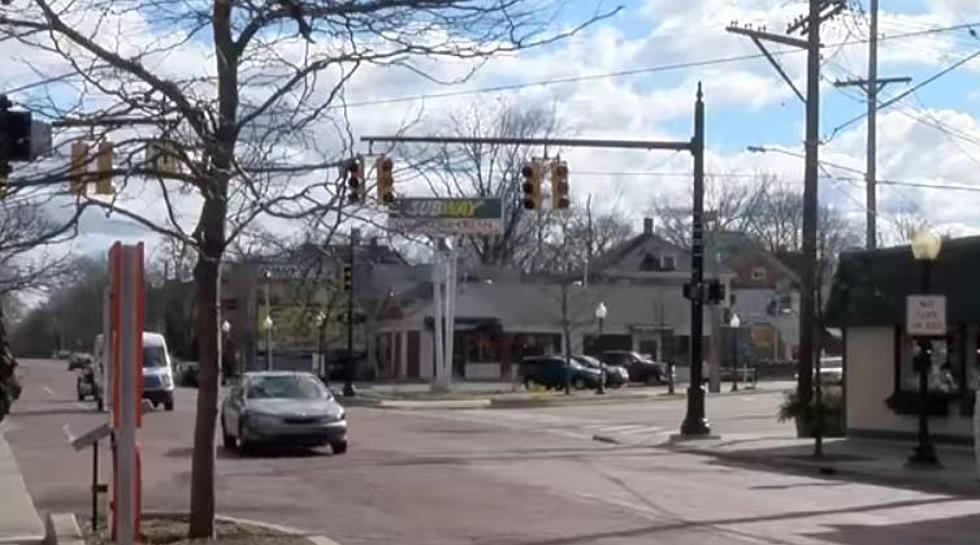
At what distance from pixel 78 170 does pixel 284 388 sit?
2014 centimetres

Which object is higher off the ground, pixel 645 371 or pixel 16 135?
pixel 16 135

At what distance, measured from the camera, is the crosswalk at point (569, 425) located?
37450mm

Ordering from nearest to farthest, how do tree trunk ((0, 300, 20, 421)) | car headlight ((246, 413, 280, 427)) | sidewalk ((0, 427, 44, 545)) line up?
sidewalk ((0, 427, 44, 545)), tree trunk ((0, 300, 20, 421)), car headlight ((246, 413, 280, 427))

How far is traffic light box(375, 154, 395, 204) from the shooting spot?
1441 centimetres

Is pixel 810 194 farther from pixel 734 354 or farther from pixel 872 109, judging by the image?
pixel 734 354

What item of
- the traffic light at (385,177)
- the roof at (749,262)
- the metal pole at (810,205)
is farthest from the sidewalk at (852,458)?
the roof at (749,262)

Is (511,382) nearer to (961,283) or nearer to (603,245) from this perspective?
(603,245)

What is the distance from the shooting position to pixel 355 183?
529 inches

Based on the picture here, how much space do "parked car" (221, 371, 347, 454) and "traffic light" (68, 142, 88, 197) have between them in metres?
17.3

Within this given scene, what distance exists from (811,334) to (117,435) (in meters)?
26.6

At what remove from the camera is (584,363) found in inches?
2876

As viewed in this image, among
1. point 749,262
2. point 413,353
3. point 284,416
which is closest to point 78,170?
point 284,416

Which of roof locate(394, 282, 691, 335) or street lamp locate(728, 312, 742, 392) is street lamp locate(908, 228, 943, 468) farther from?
Answer: roof locate(394, 282, 691, 335)

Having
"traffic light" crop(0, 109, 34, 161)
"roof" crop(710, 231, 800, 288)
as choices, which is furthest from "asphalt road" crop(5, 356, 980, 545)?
"roof" crop(710, 231, 800, 288)
